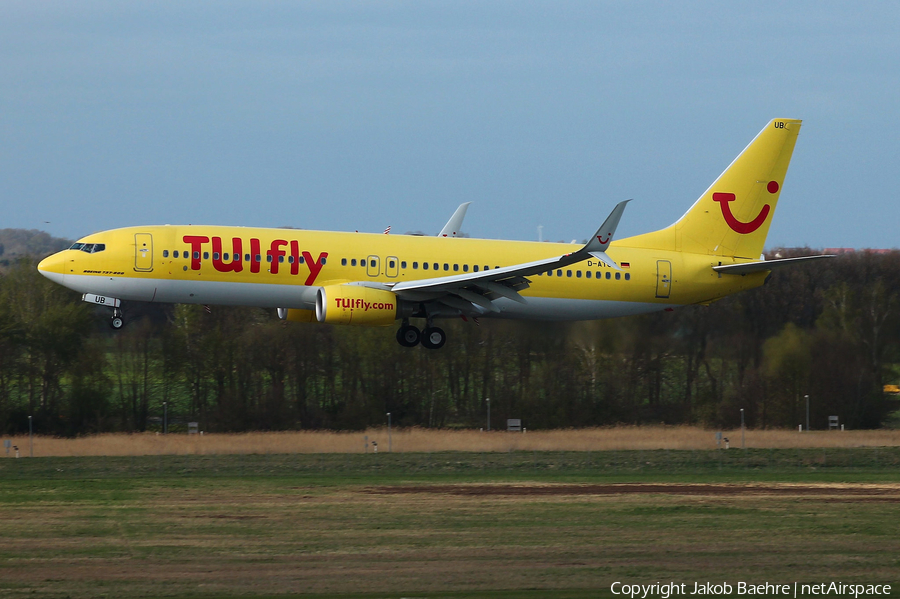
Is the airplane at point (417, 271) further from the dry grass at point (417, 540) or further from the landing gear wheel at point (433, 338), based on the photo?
the dry grass at point (417, 540)

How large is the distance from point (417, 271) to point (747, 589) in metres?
19.2

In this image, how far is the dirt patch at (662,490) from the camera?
31.4 meters

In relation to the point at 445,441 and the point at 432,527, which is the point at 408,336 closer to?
the point at 445,441

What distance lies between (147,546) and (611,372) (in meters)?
33.4

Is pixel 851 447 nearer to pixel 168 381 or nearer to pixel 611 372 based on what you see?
pixel 611 372

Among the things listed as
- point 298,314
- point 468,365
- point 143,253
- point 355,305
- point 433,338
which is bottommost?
point 468,365

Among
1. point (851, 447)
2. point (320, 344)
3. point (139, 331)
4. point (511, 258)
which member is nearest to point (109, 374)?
point (139, 331)

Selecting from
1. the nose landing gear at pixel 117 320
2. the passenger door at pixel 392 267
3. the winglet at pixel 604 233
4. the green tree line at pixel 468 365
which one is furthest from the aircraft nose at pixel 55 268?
the green tree line at pixel 468 365

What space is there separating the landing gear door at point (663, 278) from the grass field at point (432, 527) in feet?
20.2

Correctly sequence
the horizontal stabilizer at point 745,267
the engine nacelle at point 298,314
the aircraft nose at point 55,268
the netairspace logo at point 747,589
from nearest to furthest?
the netairspace logo at point 747,589 → the aircraft nose at point 55,268 → the engine nacelle at point 298,314 → the horizontal stabilizer at point 745,267

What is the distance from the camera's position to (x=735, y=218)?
40.3 meters

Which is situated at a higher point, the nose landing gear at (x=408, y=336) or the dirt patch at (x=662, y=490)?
the nose landing gear at (x=408, y=336)

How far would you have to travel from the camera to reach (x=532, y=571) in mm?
19859

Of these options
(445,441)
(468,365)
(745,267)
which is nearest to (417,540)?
(745,267)
